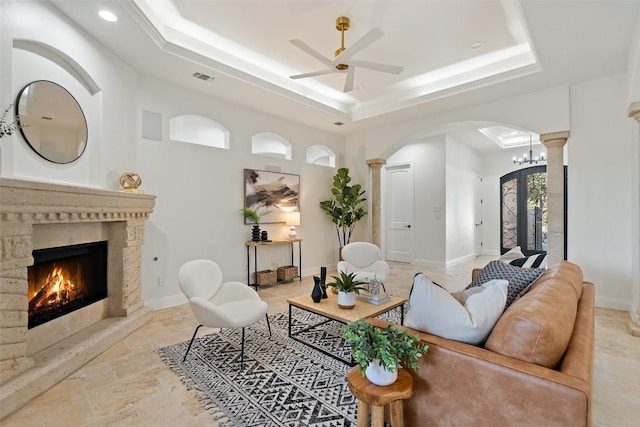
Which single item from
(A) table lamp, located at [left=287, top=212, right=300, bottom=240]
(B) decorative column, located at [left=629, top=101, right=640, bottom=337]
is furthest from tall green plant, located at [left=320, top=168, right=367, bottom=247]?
(B) decorative column, located at [left=629, top=101, right=640, bottom=337]

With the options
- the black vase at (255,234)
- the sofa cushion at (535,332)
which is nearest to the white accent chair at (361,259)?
the black vase at (255,234)

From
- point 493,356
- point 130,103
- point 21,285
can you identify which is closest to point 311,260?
point 130,103

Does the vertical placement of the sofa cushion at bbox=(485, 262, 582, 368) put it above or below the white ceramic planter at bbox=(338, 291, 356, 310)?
above

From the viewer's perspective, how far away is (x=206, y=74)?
12.4 feet

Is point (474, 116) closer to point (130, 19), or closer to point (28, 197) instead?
point (130, 19)

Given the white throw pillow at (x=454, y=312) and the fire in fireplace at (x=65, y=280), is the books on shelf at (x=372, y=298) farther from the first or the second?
the fire in fireplace at (x=65, y=280)

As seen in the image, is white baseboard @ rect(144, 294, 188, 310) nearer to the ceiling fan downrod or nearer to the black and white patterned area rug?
the black and white patterned area rug

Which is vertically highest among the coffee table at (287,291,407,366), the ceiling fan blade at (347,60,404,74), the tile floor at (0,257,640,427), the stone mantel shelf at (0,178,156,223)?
the ceiling fan blade at (347,60,404,74)

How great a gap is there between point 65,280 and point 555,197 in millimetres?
5809

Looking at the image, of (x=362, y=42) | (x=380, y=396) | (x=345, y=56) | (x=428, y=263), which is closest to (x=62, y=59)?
(x=345, y=56)

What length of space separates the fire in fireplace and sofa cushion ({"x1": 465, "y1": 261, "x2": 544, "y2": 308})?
3575 mm

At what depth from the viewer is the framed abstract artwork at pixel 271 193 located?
16.4ft

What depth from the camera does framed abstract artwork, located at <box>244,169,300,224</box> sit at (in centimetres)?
500

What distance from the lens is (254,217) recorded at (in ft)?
15.9
